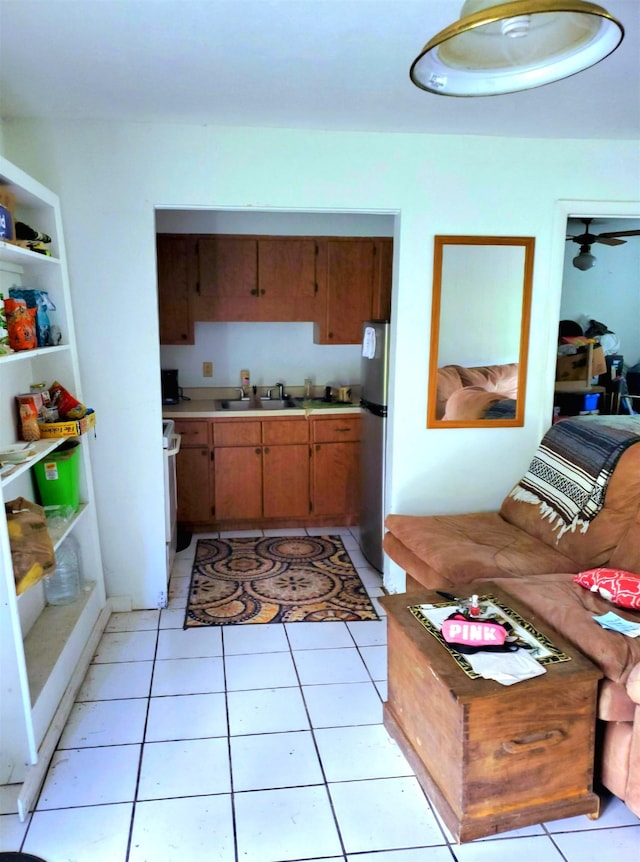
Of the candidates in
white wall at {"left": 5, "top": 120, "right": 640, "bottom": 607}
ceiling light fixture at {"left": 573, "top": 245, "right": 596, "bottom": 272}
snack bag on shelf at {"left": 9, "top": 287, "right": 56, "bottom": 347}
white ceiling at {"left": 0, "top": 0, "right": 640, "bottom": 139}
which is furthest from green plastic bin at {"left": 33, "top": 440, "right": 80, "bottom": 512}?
ceiling light fixture at {"left": 573, "top": 245, "right": 596, "bottom": 272}

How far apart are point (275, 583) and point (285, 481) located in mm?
975

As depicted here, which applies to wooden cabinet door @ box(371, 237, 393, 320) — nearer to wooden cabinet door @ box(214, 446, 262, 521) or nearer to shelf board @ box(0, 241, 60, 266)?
wooden cabinet door @ box(214, 446, 262, 521)

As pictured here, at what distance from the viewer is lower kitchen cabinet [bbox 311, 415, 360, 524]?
4.31 m

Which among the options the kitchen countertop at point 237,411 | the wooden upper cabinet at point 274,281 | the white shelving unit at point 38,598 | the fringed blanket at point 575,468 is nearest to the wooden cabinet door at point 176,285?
the wooden upper cabinet at point 274,281

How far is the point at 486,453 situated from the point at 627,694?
170 centimetres

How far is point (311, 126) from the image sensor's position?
2.86 m

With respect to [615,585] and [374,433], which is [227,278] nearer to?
[374,433]

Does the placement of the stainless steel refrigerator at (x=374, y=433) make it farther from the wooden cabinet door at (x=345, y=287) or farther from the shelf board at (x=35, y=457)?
the shelf board at (x=35, y=457)

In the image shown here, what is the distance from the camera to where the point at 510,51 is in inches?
57.2

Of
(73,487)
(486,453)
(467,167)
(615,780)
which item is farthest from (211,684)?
(467,167)

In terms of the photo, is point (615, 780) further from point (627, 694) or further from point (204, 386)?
point (204, 386)

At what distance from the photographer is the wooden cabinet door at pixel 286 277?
4328 mm

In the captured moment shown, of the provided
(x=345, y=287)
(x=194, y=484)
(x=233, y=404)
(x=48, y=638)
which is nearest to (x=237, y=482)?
(x=194, y=484)

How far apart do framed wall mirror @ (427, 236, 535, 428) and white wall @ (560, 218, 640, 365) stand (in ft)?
10.1
